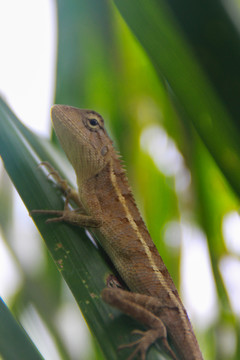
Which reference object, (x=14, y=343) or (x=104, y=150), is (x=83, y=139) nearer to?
(x=104, y=150)

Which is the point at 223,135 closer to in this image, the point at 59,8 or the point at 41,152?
the point at 41,152

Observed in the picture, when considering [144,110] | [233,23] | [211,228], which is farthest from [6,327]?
[144,110]

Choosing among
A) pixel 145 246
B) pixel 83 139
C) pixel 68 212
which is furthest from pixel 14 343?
pixel 83 139

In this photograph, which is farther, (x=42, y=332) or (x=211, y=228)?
(x=211, y=228)

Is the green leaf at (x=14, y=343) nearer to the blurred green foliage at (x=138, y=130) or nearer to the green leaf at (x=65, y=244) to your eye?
the green leaf at (x=65, y=244)

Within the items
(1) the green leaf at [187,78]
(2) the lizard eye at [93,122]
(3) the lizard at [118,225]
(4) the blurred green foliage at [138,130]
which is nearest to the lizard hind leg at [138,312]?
(3) the lizard at [118,225]
